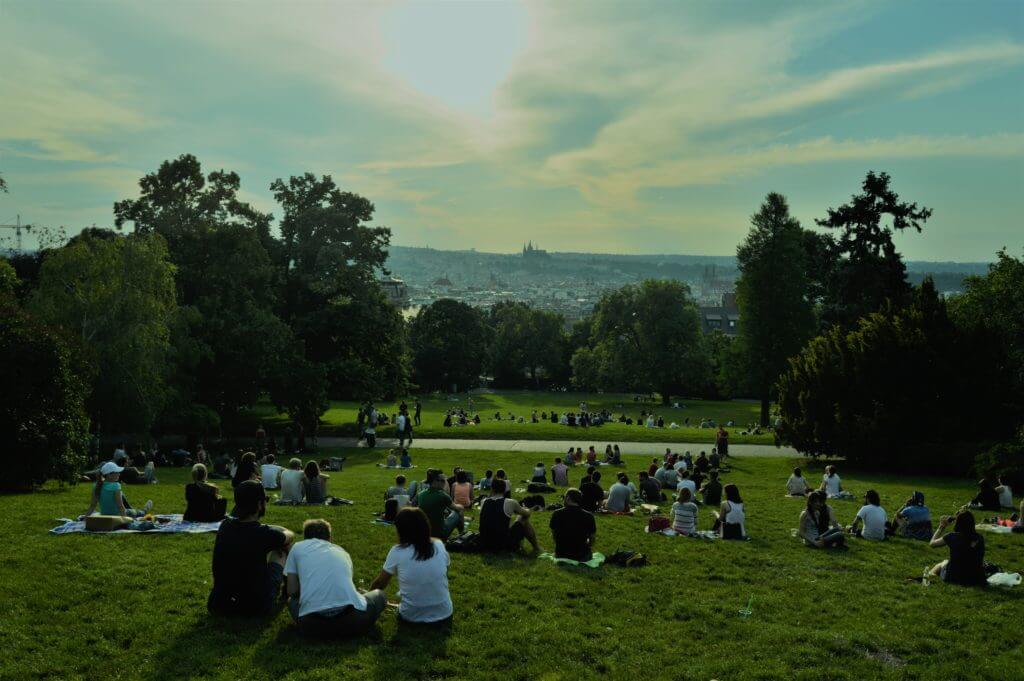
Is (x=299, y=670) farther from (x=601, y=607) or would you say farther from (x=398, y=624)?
(x=601, y=607)

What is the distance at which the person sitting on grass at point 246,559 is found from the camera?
9.22 meters

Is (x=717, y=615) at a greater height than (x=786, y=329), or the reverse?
(x=786, y=329)

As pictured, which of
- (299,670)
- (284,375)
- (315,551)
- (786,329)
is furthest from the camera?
(786,329)

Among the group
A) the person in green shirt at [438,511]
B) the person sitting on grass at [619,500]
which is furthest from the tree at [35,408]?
the person sitting on grass at [619,500]

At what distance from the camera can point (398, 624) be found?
30.9 ft

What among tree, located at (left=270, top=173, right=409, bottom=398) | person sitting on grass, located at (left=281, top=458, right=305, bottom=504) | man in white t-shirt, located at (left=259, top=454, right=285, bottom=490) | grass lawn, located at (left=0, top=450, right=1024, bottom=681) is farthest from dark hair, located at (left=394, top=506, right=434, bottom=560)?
tree, located at (left=270, top=173, right=409, bottom=398)

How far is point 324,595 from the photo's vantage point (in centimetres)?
879

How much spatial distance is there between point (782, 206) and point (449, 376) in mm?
47054

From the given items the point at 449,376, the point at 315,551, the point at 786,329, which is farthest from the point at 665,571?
the point at 449,376

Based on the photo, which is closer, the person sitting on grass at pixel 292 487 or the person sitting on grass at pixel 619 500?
the person sitting on grass at pixel 292 487

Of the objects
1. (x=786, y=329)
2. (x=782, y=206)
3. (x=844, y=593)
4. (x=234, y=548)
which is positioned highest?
(x=782, y=206)

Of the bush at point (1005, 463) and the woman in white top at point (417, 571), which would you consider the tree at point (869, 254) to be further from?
the woman in white top at point (417, 571)

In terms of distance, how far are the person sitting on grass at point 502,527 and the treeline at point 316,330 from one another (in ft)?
45.6

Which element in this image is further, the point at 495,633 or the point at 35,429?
the point at 35,429
